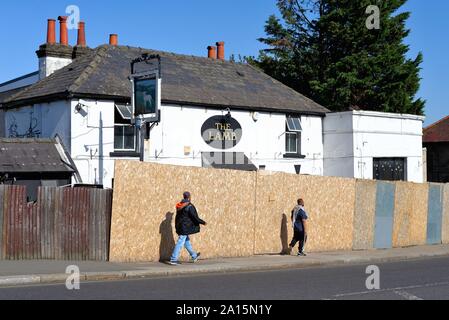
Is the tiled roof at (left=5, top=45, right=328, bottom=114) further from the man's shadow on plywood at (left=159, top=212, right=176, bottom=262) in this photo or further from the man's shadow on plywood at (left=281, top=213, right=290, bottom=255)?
the man's shadow on plywood at (left=159, top=212, right=176, bottom=262)

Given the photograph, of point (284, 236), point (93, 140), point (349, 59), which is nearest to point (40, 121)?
point (93, 140)

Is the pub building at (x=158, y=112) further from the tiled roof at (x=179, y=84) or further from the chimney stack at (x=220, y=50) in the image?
the chimney stack at (x=220, y=50)

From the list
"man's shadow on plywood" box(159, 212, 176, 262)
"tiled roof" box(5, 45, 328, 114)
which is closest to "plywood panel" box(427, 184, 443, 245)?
"tiled roof" box(5, 45, 328, 114)

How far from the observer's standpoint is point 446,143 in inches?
1809

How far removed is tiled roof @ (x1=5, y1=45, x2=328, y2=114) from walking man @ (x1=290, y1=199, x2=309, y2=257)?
22.9 feet

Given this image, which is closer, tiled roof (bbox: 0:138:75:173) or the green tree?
tiled roof (bbox: 0:138:75:173)

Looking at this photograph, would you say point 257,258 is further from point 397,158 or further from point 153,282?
point 397,158

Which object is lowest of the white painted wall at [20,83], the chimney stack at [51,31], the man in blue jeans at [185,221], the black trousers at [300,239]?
the black trousers at [300,239]

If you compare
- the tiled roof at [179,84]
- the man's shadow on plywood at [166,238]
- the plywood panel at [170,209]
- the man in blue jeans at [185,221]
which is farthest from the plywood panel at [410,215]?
the man in blue jeans at [185,221]

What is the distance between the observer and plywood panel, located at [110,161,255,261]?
17.3 meters

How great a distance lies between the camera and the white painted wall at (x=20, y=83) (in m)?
29.4

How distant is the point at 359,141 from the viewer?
29.6 meters

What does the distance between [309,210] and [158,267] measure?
21.3ft

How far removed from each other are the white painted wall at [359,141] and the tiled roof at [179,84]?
1143 millimetres
